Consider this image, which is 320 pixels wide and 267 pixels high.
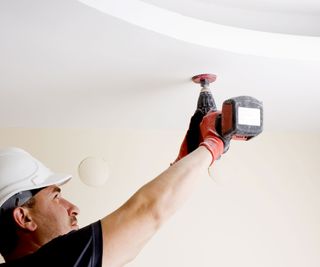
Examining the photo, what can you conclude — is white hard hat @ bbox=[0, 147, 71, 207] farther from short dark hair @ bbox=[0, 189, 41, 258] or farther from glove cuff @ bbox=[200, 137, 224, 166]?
glove cuff @ bbox=[200, 137, 224, 166]

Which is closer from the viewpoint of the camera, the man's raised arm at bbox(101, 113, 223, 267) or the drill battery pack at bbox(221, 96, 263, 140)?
the man's raised arm at bbox(101, 113, 223, 267)

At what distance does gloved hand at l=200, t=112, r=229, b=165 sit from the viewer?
1.49 m

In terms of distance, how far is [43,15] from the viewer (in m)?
1.71

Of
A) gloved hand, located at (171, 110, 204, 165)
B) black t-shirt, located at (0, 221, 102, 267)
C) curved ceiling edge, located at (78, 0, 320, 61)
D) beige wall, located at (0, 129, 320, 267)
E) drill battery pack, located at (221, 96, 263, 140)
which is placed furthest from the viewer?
beige wall, located at (0, 129, 320, 267)

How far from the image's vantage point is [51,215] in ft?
5.32

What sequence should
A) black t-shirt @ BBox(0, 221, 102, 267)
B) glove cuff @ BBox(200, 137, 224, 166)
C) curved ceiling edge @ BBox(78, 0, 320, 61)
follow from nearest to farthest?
black t-shirt @ BBox(0, 221, 102, 267), glove cuff @ BBox(200, 137, 224, 166), curved ceiling edge @ BBox(78, 0, 320, 61)

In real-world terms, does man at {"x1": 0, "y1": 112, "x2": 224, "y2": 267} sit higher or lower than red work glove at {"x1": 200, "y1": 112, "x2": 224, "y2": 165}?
lower

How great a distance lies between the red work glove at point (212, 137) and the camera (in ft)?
4.89

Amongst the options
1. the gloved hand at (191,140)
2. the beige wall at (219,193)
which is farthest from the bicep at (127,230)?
the beige wall at (219,193)

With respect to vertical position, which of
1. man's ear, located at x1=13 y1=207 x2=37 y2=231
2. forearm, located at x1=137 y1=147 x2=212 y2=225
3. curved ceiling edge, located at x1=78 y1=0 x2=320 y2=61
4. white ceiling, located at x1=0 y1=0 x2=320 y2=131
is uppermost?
curved ceiling edge, located at x1=78 y1=0 x2=320 y2=61

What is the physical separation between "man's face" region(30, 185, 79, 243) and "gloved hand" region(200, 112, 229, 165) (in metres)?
0.56

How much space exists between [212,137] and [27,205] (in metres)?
0.69

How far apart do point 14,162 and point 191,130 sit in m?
0.72

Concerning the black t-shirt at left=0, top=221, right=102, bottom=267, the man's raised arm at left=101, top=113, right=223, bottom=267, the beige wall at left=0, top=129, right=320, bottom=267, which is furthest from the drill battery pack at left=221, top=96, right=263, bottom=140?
the beige wall at left=0, top=129, right=320, bottom=267
